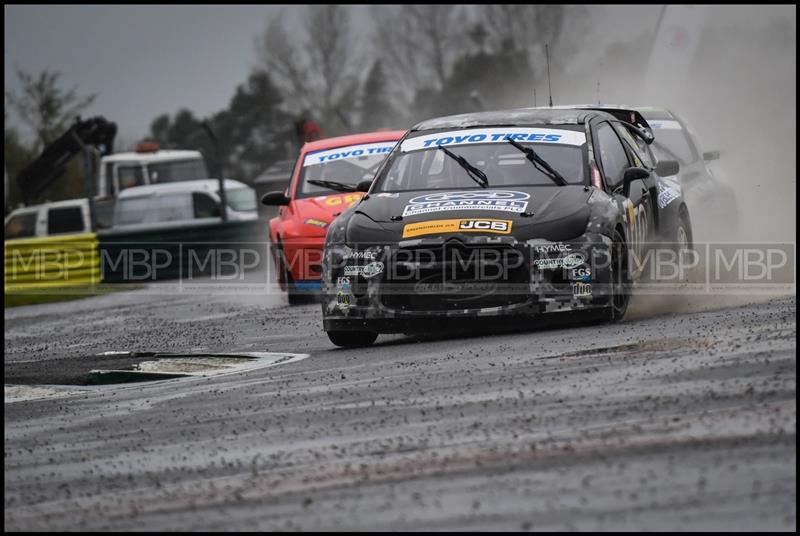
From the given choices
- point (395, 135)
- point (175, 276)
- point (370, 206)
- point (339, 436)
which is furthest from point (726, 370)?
point (175, 276)

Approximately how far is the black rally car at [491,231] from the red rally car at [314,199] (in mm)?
3246

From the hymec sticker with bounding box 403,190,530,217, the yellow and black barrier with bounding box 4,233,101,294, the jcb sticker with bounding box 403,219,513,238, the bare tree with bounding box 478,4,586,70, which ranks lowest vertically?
the yellow and black barrier with bounding box 4,233,101,294

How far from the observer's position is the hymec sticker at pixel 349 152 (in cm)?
1538

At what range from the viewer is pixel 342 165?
15.3 m

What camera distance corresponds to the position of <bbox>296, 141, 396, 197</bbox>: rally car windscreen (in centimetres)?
1512

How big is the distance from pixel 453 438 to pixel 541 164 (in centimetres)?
434

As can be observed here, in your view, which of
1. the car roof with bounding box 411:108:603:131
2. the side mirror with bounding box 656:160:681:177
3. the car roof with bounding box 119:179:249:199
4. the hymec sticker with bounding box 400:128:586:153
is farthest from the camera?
the car roof with bounding box 119:179:249:199

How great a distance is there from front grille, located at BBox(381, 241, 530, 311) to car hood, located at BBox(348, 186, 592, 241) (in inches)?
4.3

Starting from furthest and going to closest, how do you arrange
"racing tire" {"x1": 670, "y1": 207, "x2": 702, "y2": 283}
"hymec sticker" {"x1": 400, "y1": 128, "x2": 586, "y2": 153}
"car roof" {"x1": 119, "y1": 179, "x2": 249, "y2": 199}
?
"car roof" {"x1": 119, "y1": 179, "x2": 249, "y2": 199} < "racing tire" {"x1": 670, "y1": 207, "x2": 702, "y2": 283} < "hymec sticker" {"x1": 400, "y1": 128, "x2": 586, "y2": 153}

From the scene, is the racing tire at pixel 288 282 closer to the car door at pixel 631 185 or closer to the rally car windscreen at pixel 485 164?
the rally car windscreen at pixel 485 164

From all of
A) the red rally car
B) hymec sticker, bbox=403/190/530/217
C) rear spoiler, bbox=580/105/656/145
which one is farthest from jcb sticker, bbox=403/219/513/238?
the red rally car

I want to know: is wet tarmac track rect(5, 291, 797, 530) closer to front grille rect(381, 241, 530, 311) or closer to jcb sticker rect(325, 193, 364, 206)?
front grille rect(381, 241, 530, 311)

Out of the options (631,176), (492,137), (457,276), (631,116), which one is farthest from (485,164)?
(631,116)

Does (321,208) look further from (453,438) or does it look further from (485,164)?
(453,438)
